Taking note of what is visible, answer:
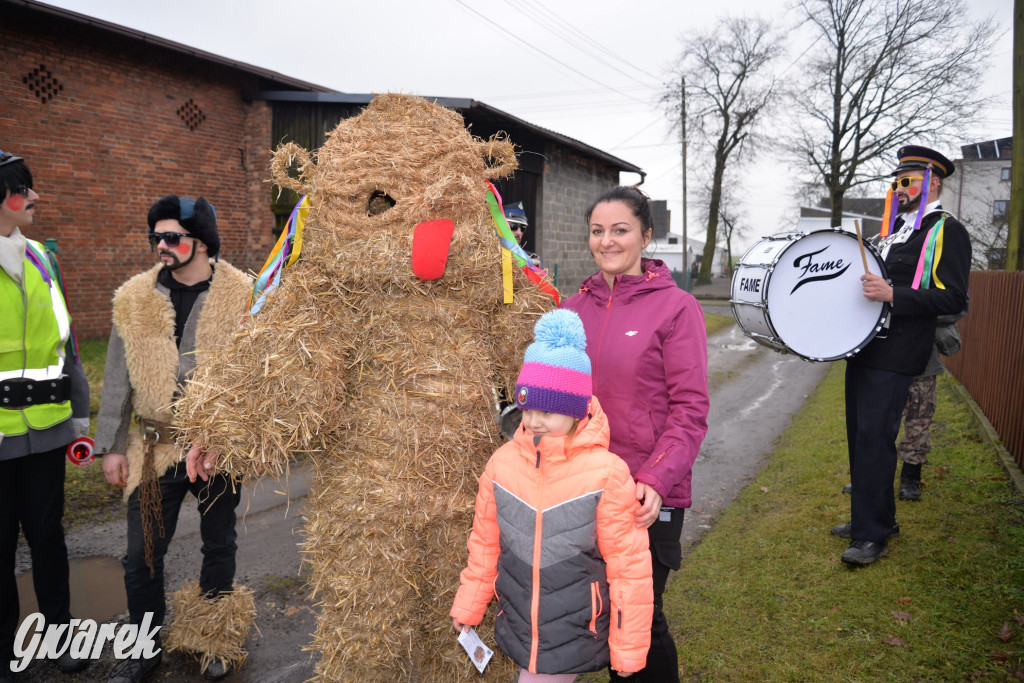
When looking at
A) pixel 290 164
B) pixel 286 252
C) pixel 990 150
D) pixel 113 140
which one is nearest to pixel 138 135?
pixel 113 140

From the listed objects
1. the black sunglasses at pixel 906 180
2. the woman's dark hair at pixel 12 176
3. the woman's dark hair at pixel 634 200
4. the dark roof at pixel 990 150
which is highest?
A: the dark roof at pixel 990 150

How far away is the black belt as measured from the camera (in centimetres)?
294

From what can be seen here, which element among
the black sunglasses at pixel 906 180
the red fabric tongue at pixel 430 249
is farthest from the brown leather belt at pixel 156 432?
the black sunglasses at pixel 906 180

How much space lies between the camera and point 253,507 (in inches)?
219

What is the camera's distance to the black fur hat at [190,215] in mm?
3131

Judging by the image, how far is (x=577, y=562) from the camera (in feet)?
6.78

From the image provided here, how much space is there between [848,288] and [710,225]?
1372 inches

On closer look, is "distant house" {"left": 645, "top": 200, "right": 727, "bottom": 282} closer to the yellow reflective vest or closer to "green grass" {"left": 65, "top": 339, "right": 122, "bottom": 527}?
"green grass" {"left": 65, "top": 339, "right": 122, "bottom": 527}

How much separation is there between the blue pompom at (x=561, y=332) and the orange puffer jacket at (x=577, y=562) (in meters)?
0.29

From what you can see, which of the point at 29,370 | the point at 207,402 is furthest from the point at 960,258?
the point at 29,370

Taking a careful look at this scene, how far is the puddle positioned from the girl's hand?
339 cm

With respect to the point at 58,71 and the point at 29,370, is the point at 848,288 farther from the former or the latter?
the point at 58,71

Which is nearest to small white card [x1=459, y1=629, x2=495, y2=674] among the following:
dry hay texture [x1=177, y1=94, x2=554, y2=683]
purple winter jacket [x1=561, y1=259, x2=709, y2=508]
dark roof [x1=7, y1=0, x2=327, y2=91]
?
dry hay texture [x1=177, y1=94, x2=554, y2=683]

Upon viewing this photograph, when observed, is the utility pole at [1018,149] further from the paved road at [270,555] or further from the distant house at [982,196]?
the distant house at [982,196]
